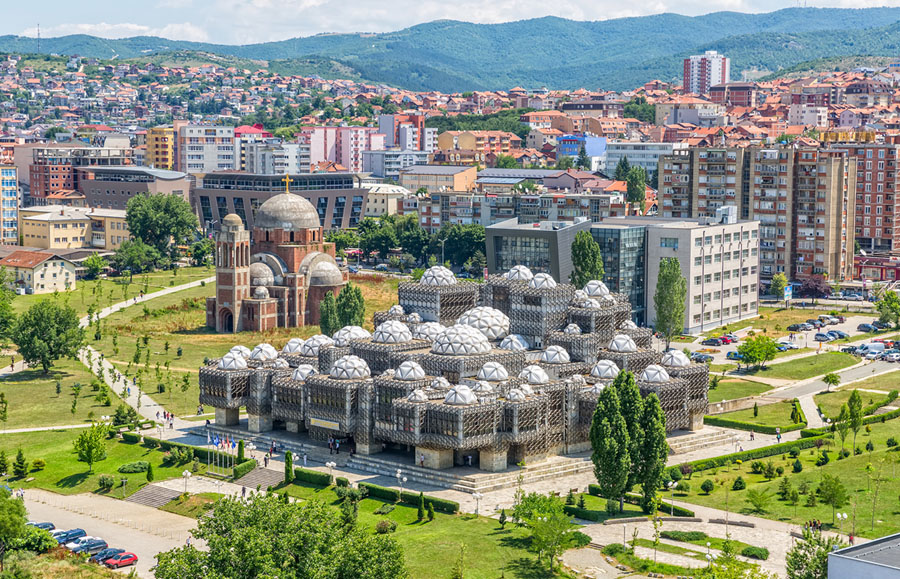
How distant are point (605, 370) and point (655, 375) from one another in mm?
3838

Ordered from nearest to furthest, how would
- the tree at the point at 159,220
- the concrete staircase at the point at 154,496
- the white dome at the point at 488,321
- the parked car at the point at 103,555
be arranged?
the parked car at the point at 103,555 → the concrete staircase at the point at 154,496 → the white dome at the point at 488,321 → the tree at the point at 159,220

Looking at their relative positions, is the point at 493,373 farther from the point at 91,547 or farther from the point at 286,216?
the point at 286,216

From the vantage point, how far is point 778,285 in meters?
152

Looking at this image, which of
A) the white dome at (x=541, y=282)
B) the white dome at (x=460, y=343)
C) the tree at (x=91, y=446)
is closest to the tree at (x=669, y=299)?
the white dome at (x=541, y=282)

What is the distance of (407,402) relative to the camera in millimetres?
85125

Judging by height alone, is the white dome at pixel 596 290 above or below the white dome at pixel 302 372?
above

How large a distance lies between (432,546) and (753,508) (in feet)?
66.2

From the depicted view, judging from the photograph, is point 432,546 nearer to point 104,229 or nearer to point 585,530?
point 585,530

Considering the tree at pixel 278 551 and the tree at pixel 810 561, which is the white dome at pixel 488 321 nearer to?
the tree at pixel 278 551

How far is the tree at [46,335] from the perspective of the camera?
112 metres

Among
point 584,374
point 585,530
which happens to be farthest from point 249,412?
point 585,530

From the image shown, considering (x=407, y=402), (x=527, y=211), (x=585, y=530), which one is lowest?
(x=585, y=530)

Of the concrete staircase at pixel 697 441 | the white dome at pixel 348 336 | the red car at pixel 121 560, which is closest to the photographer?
the red car at pixel 121 560

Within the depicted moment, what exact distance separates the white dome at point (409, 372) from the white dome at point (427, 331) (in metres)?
10.8
